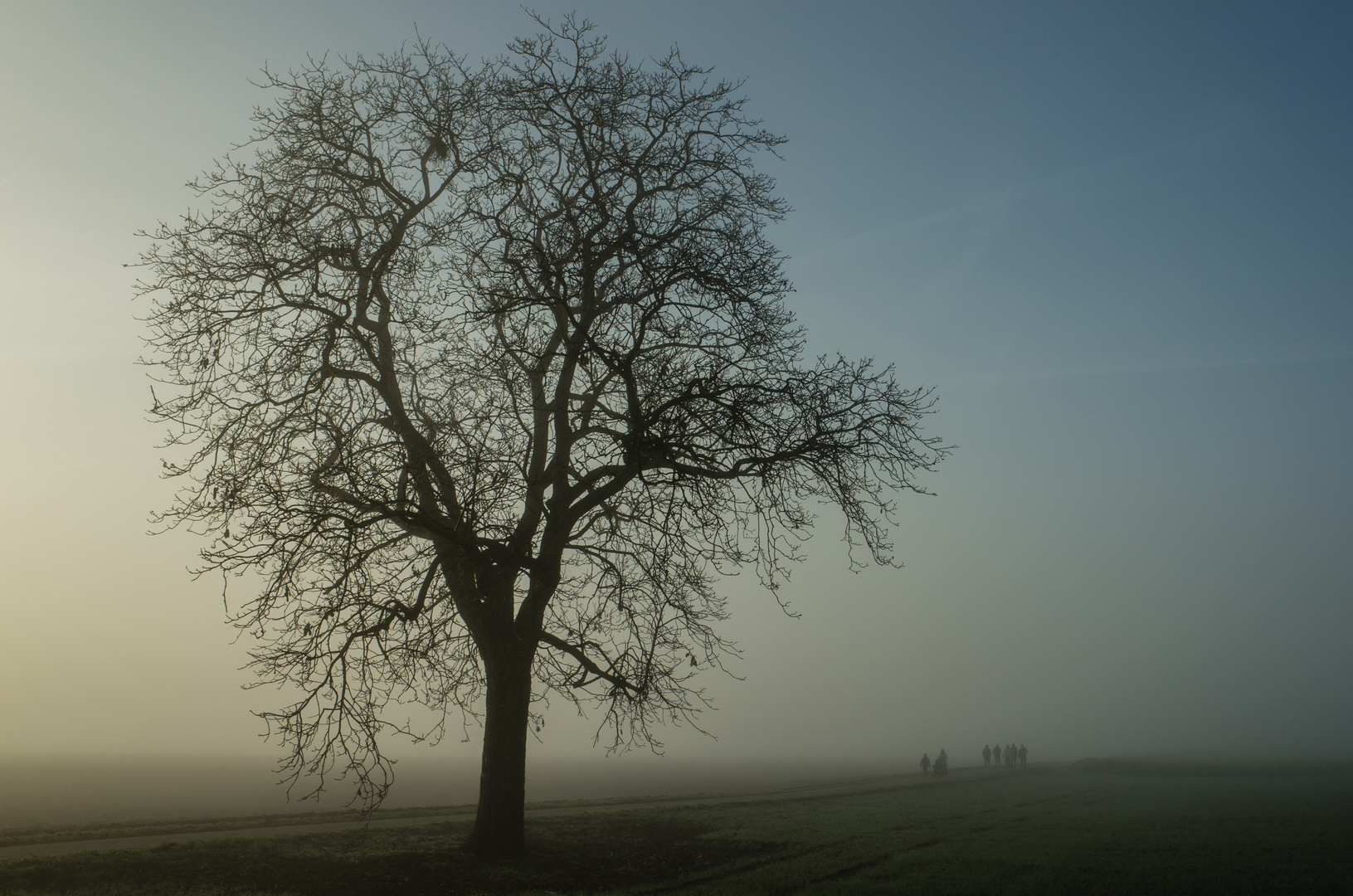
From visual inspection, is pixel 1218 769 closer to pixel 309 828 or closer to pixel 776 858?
pixel 776 858

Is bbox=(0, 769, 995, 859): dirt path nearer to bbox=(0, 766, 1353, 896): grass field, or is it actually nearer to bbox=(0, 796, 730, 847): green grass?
bbox=(0, 796, 730, 847): green grass

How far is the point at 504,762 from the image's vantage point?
443 inches

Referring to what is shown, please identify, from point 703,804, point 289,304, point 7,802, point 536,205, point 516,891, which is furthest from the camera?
point 7,802

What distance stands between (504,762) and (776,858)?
4706mm

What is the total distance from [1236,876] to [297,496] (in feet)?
45.2

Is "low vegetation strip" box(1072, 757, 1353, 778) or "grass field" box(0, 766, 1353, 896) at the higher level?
"grass field" box(0, 766, 1353, 896)

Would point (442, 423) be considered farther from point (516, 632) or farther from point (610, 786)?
point (610, 786)

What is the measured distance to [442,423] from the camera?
11281 mm

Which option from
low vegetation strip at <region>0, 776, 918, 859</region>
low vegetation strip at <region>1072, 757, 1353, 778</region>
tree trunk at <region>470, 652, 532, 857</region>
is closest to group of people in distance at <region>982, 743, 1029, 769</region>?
low vegetation strip at <region>1072, 757, 1353, 778</region>

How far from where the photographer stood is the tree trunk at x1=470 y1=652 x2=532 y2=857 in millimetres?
11078

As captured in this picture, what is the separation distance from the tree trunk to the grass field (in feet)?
1.40

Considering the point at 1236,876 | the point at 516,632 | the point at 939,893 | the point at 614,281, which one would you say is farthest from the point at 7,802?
the point at 1236,876

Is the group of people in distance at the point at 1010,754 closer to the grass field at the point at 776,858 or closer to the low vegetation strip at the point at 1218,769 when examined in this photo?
the low vegetation strip at the point at 1218,769

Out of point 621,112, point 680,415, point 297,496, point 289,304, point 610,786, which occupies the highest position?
point 621,112
